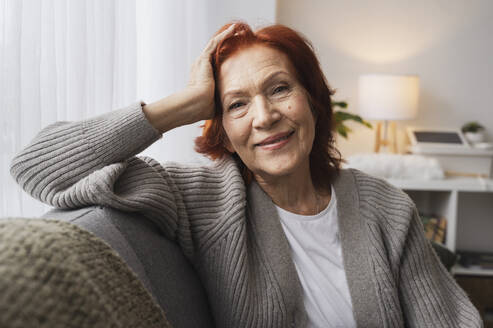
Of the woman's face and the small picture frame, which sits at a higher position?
the woman's face

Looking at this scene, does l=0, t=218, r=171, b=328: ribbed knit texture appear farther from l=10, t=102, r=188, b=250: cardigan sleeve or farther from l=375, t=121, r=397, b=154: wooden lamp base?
l=375, t=121, r=397, b=154: wooden lamp base

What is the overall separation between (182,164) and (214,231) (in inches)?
7.5

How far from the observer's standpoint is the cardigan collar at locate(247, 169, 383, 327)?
1.27 m

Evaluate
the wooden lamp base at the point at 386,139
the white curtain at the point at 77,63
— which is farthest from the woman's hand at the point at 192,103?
the wooden lamp base at the point at 386,139

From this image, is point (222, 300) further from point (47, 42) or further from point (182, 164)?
point (47, 42)

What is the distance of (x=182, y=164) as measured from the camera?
1307 millimetres

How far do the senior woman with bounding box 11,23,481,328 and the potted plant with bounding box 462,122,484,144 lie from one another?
2.22 meters

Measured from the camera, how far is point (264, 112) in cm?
129

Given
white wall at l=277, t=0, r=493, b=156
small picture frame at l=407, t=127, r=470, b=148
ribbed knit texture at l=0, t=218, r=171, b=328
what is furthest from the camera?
white wall at l=277, t=0, r=493, b=156

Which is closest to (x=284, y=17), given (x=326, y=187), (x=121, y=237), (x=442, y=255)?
(x=442, y=255)

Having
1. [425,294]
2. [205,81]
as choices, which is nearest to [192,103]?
[205,81]

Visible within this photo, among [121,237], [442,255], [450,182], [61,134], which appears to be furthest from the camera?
[450,182]

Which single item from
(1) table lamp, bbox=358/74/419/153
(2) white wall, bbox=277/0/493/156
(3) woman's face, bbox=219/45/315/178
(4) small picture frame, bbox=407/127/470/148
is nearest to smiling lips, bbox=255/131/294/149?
Result: (3) woman's face, bbox=219/45/315/178

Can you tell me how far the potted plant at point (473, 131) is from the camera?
11.1 ft
